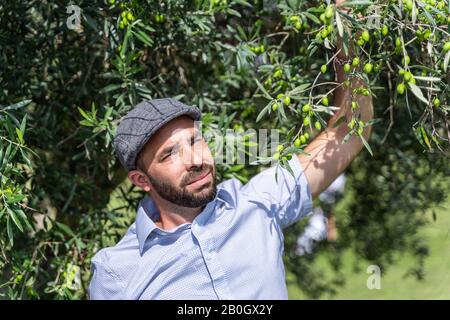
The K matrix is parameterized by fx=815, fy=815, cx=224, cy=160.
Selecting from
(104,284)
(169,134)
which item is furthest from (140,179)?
(104,284)

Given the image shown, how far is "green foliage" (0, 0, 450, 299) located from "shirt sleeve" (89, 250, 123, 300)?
343mm

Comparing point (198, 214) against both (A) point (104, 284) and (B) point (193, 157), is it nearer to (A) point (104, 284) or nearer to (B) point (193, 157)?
(B) point (193, 157)

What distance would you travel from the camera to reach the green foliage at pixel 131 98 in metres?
3.17

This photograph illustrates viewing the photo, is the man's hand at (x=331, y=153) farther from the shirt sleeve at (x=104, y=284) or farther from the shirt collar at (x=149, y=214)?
the shirt sleeve at (x=104, y=284)

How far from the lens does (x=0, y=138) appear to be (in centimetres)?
283

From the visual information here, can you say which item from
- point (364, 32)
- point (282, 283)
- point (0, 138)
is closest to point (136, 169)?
point (0, 138)

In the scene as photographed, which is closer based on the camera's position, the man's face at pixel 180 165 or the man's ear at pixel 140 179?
the man's face at pixel 180 165

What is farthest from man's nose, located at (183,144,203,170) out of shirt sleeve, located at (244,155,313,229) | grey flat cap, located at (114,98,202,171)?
shirt sleeve, located at (244,155,313,229)

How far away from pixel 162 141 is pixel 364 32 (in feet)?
2.84

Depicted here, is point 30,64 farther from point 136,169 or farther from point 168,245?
point 168,245

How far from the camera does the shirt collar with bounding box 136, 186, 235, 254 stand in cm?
289

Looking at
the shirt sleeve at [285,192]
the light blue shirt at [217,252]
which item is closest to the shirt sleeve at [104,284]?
the light blue shirt at [217,252]

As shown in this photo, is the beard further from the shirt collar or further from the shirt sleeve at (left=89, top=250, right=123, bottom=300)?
the shirt sleeve at (left=89, top=250, right=123, bottom=300)

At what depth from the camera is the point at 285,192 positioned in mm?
3004
